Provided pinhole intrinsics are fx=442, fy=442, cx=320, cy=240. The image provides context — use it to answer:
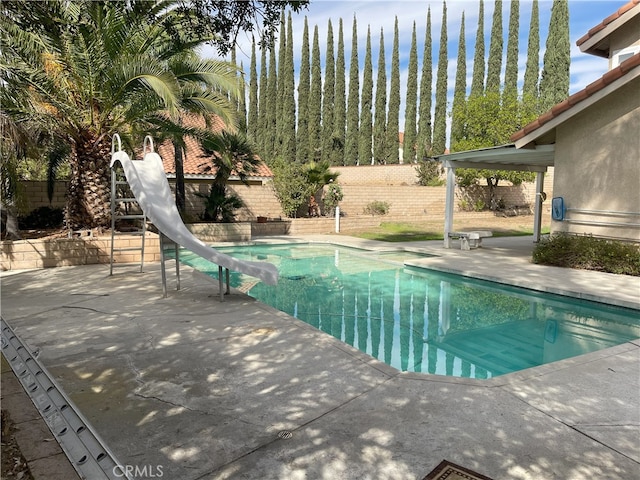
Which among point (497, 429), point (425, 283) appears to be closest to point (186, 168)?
point (425, 283)

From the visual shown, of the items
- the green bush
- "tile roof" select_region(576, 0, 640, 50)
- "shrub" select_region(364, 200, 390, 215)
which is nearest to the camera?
the green bush

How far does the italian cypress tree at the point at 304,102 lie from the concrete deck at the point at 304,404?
41.2 meters

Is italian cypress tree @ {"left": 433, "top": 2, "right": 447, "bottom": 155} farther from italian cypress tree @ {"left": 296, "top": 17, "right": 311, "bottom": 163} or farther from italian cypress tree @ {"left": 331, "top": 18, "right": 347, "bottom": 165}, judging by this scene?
italian cypress tree @ {"left": 296, "top": 17, "right": 311, "bottom": 163}

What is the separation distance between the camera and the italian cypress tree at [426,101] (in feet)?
143

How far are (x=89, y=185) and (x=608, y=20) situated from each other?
15276 millimetres

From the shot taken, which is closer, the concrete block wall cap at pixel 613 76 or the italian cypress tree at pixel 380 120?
the concrete block wall cap at pixel 613 76

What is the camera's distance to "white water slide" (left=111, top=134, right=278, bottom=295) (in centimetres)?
671

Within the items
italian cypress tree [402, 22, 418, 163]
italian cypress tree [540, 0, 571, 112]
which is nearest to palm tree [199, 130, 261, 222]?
italian cypress tree [402, 22, 418, 163]

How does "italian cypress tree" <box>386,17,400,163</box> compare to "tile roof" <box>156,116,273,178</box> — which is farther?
"italian cypress tree" <box>386,17,400,163</box>

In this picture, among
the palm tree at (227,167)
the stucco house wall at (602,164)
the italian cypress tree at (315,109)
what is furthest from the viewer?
the italian cypress tree at (315,109)

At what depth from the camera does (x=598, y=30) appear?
520 inches

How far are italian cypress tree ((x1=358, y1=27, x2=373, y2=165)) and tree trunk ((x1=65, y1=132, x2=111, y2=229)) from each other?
35.0 meters

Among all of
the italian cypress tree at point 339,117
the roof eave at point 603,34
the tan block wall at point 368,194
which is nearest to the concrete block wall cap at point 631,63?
the roof eave at point 603,34

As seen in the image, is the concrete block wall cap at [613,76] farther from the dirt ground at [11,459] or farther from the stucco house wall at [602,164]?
the dirt ground at [11,459]
